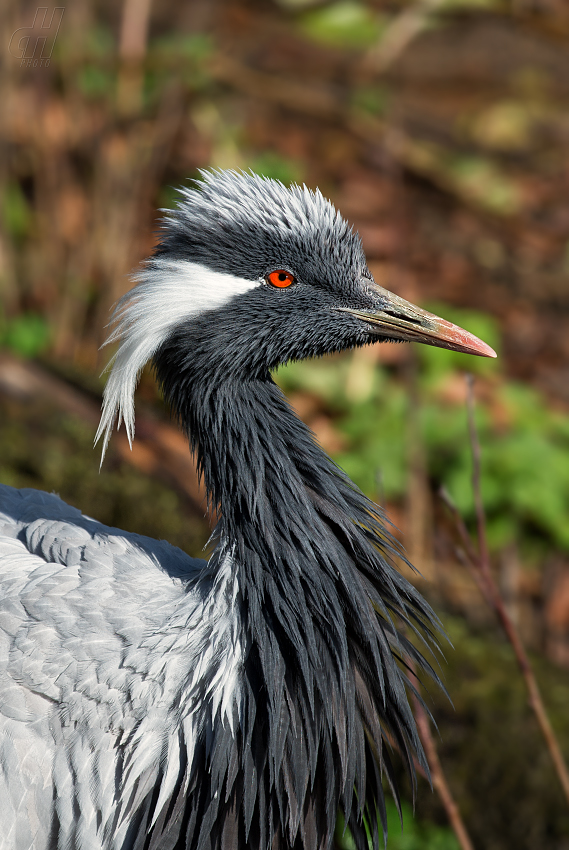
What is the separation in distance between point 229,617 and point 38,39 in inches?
213

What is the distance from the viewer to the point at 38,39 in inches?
241

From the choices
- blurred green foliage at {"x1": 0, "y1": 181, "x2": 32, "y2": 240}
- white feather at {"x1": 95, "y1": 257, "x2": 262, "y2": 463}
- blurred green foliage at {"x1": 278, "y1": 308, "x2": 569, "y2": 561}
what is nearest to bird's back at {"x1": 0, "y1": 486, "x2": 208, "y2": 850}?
white feather at {"x1": 95, "y1": 257, "x2": 262, "y2": 463}

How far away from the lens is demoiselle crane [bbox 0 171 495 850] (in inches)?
91.4

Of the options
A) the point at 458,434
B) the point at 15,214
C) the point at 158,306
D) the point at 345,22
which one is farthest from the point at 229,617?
the point at 15,214

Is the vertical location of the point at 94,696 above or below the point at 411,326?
below

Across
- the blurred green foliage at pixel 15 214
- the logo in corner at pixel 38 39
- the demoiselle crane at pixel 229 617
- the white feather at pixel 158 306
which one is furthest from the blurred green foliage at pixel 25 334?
the demoiselle crane at pixel 229 617

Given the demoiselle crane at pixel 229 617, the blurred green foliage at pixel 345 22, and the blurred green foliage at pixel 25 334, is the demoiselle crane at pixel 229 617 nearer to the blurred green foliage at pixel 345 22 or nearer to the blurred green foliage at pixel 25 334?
the blurred green foliage at pixel 345 22

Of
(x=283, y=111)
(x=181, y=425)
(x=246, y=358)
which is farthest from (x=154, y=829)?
(x=283, y=111)

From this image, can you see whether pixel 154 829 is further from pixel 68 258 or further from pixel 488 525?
pixel 68 258

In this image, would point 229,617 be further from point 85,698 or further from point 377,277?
point 377,277

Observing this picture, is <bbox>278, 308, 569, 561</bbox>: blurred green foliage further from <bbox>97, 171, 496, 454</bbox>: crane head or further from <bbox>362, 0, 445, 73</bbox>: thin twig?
<bbox>97, 171, 496, 454</bbox>: crane head

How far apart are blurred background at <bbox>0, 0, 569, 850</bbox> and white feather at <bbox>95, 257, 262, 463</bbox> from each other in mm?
846

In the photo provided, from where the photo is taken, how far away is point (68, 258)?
6.95m

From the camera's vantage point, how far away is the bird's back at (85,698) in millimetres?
2312
